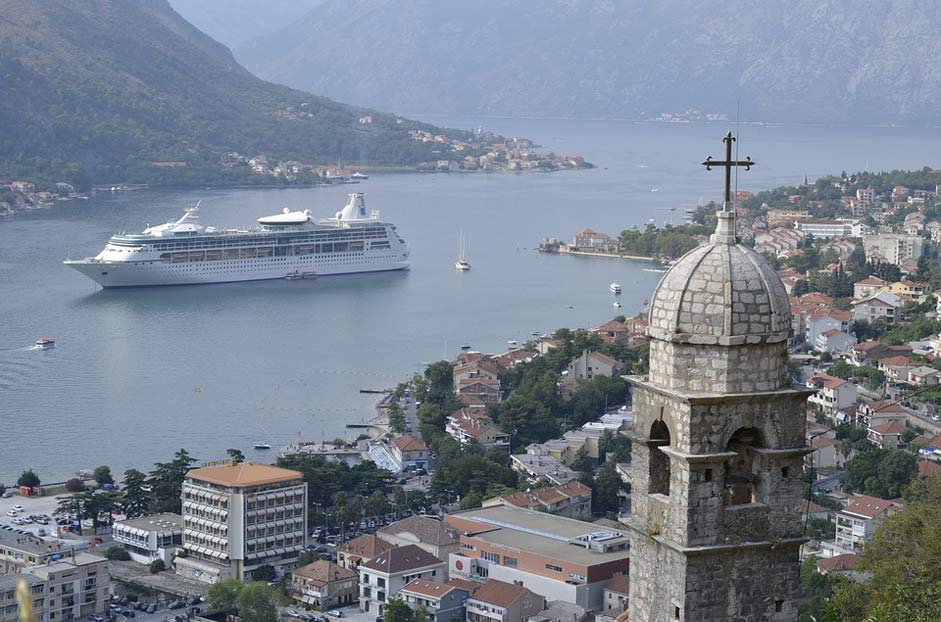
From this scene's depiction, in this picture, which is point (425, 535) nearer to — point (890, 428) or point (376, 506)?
point (376, 506)

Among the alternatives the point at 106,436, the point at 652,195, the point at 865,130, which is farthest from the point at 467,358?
the point at 865,130

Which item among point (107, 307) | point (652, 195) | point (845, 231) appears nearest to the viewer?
point (107, 307)

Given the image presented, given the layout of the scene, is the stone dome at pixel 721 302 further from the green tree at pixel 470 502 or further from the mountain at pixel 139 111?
the mountain at pixel 139 111

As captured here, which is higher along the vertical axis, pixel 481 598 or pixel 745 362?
pixel 745 362

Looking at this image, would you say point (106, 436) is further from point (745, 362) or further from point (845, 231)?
point (845, 231)

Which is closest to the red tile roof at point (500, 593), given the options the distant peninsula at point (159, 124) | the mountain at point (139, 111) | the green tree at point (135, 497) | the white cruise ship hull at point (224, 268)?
the green tree at point (135, 497)

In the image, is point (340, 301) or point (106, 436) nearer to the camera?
point (106, 436)
